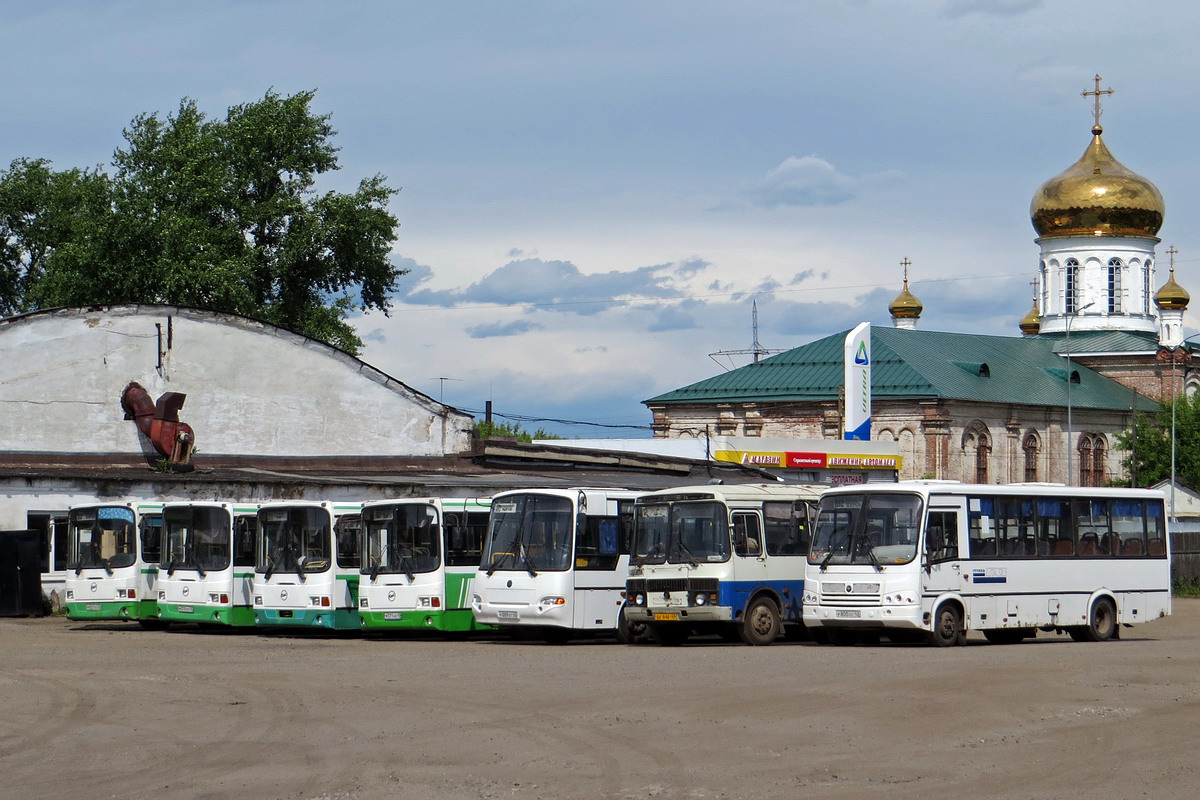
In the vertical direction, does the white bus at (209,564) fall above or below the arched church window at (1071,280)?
below

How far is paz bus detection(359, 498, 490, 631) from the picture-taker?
89.3ft

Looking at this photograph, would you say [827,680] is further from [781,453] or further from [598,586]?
[781,453]

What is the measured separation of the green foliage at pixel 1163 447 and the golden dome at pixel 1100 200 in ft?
36.6

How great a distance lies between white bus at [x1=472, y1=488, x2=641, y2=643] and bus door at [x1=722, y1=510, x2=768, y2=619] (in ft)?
6.43

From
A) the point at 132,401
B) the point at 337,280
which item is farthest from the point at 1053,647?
the point at 337,280

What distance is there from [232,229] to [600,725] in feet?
161

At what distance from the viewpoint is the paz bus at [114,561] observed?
30969 mm

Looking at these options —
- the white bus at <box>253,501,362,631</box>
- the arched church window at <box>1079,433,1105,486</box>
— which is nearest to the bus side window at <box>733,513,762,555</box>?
the white bus at <box>253,501,362,631</box>

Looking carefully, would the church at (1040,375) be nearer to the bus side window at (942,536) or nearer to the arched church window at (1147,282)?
the arched church window at (1147,282)

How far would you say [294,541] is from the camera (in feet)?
94.5

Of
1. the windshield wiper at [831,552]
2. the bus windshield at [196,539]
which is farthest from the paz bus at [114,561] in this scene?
the windshield wiper at [831,552]

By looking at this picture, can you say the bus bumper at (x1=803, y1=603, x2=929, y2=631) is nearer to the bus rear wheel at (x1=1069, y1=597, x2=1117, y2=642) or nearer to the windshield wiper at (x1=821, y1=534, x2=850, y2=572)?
the windshield wiper at (x1=821, y1=534, x2=850, y2=572)

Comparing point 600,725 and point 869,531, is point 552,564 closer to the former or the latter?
point 869,531

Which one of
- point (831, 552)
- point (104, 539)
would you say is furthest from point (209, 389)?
point (831, 552)
